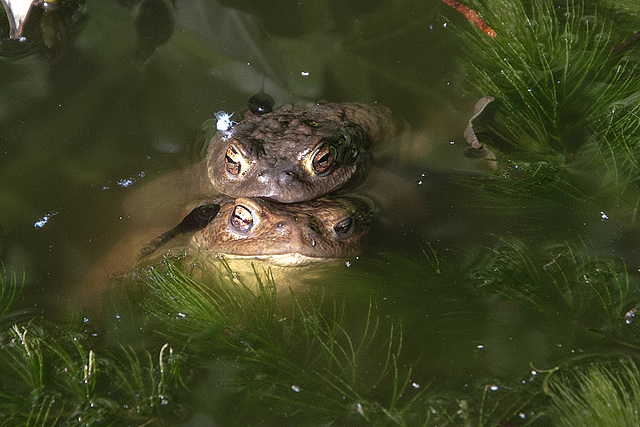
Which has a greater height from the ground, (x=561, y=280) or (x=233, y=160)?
(x=233, y=160)

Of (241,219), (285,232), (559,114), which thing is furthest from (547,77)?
(241,219)

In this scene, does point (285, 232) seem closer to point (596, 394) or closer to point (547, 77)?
point (596, 394)

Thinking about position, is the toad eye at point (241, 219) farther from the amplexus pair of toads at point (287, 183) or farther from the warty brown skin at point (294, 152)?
the warty brown skin at point (294, 152)

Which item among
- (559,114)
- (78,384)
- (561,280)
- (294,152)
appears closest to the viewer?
(78,384)

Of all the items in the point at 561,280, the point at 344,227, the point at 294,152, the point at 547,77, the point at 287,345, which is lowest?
the point at 287,345

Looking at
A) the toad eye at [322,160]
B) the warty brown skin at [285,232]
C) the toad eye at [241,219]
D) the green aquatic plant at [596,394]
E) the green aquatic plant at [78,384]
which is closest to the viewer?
the green aquatic plant at [596,394]

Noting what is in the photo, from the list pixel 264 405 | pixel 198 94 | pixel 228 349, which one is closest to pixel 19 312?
pixel 228 349

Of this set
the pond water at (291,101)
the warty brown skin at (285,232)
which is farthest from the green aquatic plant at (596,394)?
the warty brown skin at (285,232)

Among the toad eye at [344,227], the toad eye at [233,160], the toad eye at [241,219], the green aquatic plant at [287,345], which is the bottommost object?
the green aquatic plant at [287,345]

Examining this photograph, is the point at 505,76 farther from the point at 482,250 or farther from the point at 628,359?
the point at 628,359
